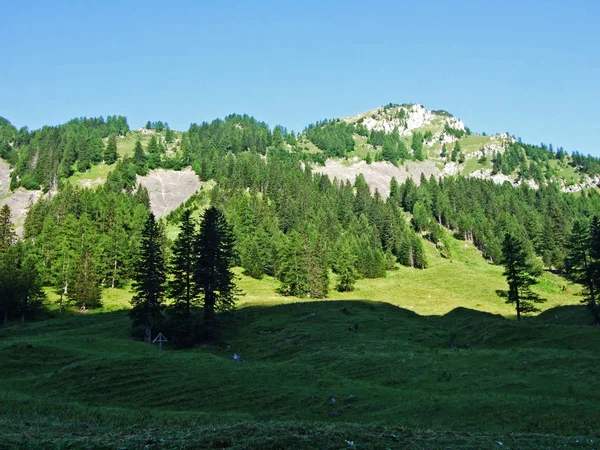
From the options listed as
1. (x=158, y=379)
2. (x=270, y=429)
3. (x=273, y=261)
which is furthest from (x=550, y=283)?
(x=270, y=429)

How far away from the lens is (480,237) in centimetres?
16238

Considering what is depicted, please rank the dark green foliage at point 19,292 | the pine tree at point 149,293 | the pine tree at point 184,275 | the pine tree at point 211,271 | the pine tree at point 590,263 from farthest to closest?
the dark green foliage at point 19,292 → the pine tree at point 590,263 → the pine tree at point 184,275 → the pine tree at point 149,293 → the pine tree at point 211,271

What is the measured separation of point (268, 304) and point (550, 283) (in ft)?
279

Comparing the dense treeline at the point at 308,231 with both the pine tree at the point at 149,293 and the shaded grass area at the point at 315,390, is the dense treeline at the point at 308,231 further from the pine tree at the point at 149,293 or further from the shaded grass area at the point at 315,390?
the shaded grass area at the point at 315,390

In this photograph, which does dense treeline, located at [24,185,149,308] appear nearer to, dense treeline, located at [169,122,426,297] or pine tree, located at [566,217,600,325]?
dense treeline, located at [169,122,426,297]

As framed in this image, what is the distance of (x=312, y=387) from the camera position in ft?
95.6

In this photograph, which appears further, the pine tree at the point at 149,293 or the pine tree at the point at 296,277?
the pine tree at the point at 296,277

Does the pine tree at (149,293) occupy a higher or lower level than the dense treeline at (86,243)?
lower

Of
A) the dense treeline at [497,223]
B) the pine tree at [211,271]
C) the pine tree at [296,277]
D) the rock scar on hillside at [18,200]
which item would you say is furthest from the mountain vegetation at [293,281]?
the rock scar on hillside at [18,200]

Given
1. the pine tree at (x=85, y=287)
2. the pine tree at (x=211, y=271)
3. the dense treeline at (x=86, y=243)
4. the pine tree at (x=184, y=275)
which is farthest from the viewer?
the dense treeline at (x=86, y=243)

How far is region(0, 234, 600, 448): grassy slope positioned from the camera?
15.7m

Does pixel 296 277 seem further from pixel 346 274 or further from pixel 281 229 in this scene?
pixel 281 229

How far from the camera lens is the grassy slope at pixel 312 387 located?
15703mm

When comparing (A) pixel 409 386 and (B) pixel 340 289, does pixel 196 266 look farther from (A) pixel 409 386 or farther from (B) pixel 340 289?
(B) pixel 340 289
